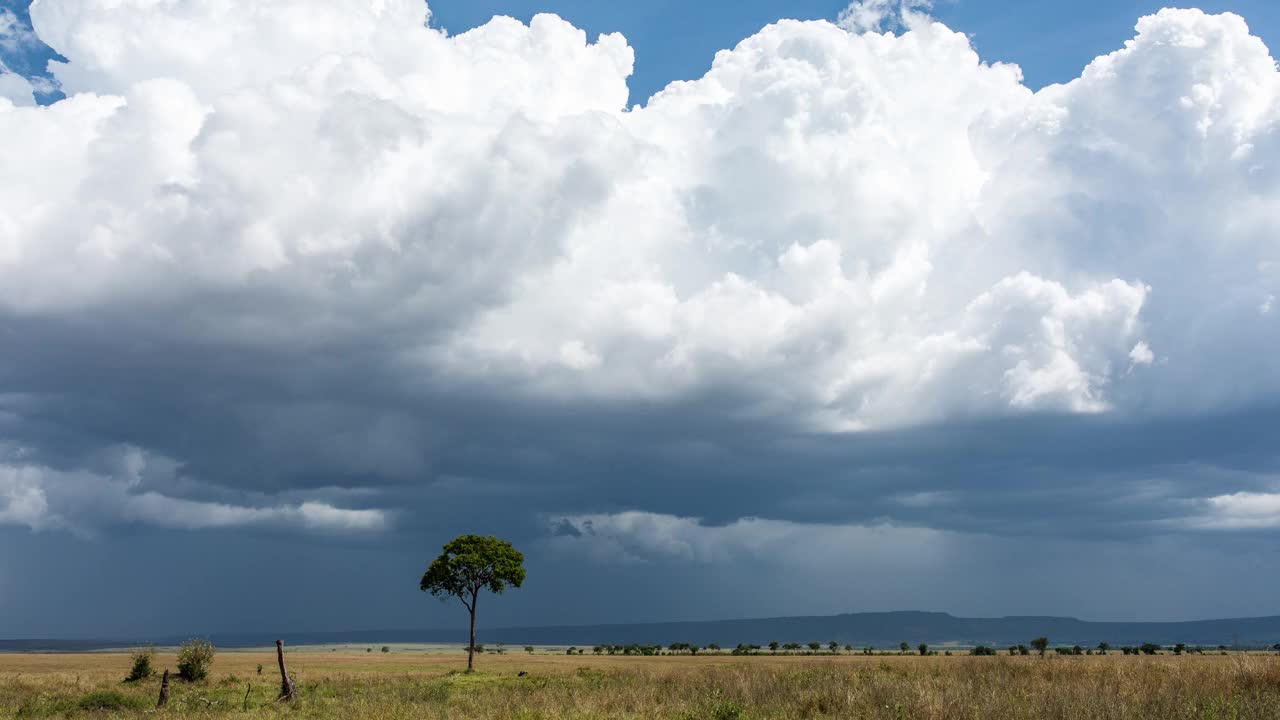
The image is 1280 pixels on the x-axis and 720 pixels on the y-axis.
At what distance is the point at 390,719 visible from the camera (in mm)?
27953

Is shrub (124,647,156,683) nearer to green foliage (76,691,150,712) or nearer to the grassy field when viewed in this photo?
the grassy field

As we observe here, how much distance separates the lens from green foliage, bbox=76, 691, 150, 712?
36406mm

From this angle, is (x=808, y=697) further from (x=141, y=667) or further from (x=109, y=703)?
(x=141, y=667)

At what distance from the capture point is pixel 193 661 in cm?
5419

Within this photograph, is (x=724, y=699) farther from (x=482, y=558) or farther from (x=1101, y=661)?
(x=482, y=558)

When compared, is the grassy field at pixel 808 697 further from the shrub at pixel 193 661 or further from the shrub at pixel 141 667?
the shrub at pixel 141 667

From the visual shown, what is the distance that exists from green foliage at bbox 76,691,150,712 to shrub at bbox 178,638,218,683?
49.0 feet

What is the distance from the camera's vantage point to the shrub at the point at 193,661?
54.0 m

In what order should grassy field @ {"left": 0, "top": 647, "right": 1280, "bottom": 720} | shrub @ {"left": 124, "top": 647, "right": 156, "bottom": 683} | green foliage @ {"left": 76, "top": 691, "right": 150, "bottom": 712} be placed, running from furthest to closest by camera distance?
shrub @ {"left": 124, "top": 647, "right": 156, "bottom": 683} < green foliage @ {"left": 76, "top": 691, "right": 150, "bottom": 712} < grassy field @ {"left": 0, "top": 647, "right": 1280, "bottom": 720}

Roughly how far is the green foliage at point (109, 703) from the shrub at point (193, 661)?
49.0ft

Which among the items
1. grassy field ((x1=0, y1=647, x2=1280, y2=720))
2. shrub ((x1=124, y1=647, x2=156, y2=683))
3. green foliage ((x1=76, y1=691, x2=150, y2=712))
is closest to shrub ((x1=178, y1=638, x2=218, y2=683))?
Result: shrub ((x1=124, y1=647, x2=156, y2=683))

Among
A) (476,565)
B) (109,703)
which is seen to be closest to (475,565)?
(476,565)

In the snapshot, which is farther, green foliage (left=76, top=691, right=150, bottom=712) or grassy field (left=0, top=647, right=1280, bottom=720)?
green foliage (left=76, top=691, right=150, bottom=712)


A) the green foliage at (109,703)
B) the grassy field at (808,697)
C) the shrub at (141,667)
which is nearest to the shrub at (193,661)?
the shrub at (141,667)
